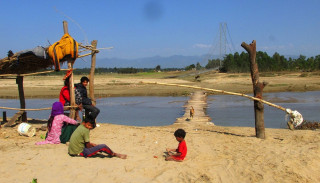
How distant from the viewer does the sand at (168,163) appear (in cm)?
515

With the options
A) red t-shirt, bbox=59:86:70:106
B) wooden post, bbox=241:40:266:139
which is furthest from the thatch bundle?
wooden post, bbox=241:40:266:139

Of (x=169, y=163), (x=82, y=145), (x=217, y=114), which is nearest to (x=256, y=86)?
(x=169, y=163)

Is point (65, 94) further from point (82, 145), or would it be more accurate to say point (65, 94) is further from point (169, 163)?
point (169, 163)

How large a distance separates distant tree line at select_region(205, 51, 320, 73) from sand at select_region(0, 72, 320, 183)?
32985 millimetres

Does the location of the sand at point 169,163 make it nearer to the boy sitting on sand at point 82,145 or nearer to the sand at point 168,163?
the sand at point 168,163

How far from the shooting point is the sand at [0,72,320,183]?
16.9ft

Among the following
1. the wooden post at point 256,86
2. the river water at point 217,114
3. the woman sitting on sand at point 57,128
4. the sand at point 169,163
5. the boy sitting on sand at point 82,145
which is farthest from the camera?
the river water at point 217,114

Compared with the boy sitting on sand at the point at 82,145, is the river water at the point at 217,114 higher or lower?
lower

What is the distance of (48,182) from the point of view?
4742 mm

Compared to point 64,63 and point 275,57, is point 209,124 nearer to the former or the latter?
point 64,63

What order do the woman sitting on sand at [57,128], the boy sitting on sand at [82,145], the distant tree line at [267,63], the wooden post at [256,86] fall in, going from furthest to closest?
the distant tree line at [267,63] → the wooden post at [256,86] → the woman sitting on sand at [57,128] → the boy sitting on sand at [82,145]

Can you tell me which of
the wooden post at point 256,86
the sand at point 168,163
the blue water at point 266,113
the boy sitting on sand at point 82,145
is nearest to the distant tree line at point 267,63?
the blue water at point 266,113

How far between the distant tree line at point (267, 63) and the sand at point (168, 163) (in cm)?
3298

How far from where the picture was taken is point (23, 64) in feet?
28.6
